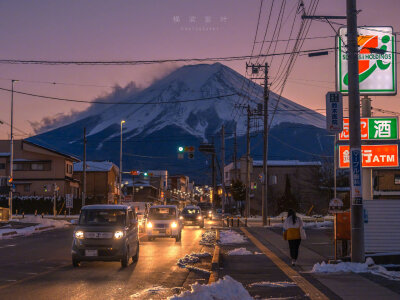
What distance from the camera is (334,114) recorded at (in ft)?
53.7

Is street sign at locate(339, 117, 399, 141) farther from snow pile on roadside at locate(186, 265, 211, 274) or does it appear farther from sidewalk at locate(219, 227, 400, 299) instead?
snow pile on roadside at locate(186, 265, 211, 274)

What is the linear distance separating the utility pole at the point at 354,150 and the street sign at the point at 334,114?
1.43m

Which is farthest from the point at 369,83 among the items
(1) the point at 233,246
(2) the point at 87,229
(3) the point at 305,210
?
(3) the point at 305,210

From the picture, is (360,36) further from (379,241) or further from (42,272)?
(42,272)

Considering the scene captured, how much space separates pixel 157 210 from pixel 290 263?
1298cm

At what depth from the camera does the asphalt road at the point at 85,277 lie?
11039mm

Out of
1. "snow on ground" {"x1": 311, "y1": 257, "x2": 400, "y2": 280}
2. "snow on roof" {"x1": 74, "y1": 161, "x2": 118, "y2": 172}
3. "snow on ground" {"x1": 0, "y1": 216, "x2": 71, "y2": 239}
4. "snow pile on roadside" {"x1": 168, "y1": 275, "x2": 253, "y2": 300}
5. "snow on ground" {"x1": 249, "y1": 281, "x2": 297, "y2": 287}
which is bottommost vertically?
"snow on ground" {"x1": 0, "y1": 216, "x2": 71, "y2": 239}

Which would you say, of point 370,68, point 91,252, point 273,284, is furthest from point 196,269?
point 370,68

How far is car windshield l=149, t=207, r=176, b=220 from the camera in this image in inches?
1098

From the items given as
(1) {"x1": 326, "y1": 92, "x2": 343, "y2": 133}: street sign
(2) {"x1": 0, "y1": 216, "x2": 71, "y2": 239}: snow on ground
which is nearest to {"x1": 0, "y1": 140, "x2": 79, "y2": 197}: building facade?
(2) {"x1": 0, "y1": 216, "x2": 71, "y2": 239}: snow on ground

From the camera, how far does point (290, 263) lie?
16.4 meters

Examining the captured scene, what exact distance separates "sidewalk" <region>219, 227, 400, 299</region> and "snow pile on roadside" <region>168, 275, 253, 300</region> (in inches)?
27.7

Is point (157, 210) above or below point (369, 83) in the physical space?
below

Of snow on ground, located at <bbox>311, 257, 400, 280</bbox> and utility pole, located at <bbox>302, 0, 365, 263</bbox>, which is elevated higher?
utility pole, located at <bbox>302, 0, 365, 263</bbox>
